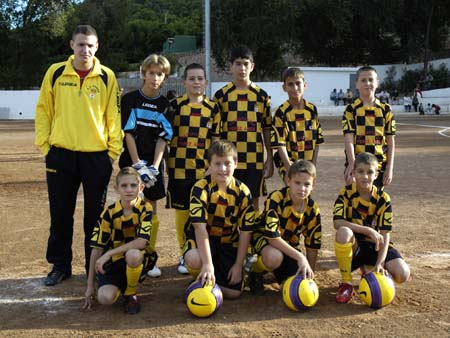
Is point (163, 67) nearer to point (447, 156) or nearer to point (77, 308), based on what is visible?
point (77, 308)

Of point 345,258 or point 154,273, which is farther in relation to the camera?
point 154,273

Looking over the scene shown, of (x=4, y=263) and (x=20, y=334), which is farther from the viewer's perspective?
(x=4, y=263)

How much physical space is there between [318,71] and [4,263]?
37.2 m

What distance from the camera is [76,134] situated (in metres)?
5.00

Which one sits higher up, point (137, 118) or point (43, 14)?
point (43, 14)

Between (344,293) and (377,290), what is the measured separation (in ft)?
1.05

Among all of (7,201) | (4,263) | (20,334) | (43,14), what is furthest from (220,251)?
(43,14)

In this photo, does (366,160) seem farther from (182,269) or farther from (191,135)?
(182,269)

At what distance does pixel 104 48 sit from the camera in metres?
48.3

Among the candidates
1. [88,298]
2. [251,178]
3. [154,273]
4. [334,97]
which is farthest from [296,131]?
[334,97]

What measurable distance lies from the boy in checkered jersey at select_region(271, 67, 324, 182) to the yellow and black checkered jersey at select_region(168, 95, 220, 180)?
64cm

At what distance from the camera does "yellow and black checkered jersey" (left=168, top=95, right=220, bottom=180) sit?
5508 millimetres

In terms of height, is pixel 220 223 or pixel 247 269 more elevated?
pixel 220 223

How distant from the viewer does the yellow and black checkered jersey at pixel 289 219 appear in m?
4.88
